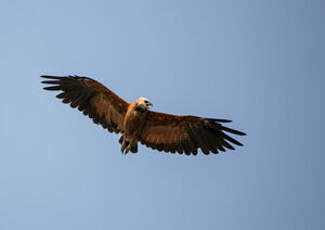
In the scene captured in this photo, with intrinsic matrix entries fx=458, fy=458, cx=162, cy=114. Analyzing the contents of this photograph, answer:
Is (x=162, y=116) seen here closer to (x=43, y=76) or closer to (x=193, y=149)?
(x=193, y=149)

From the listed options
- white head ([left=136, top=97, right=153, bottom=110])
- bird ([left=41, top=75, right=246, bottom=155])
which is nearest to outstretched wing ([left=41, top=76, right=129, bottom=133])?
bird ([left=41, top=75, right=246, bottom=155])

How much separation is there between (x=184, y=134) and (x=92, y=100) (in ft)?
11.6

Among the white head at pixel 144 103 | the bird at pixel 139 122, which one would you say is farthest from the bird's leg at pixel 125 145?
the white head at pixel 144 103

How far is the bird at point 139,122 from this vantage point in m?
15.6

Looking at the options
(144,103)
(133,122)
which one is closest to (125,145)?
(133,122)

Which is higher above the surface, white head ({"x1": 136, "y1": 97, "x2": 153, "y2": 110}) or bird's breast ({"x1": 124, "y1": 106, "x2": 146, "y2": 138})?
white head ({"x1": 136, "y1": 97, "x2": 153, "y2": 110})

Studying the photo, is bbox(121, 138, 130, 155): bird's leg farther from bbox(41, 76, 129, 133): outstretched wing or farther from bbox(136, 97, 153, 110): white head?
bbox(136, 97, 153, 110): white head

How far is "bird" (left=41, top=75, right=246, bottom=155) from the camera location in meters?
15.6

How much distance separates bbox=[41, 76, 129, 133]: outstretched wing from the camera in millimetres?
16266

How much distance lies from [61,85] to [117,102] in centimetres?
224

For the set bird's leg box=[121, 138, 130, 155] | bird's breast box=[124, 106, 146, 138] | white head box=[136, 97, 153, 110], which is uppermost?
white head box=[136, 97, 153, 110]

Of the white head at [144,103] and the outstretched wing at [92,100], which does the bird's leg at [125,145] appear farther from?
the white head at [144,103]

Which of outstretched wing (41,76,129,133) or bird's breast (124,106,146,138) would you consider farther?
outstretched wing (41,76,129,133)

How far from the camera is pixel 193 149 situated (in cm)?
1603
